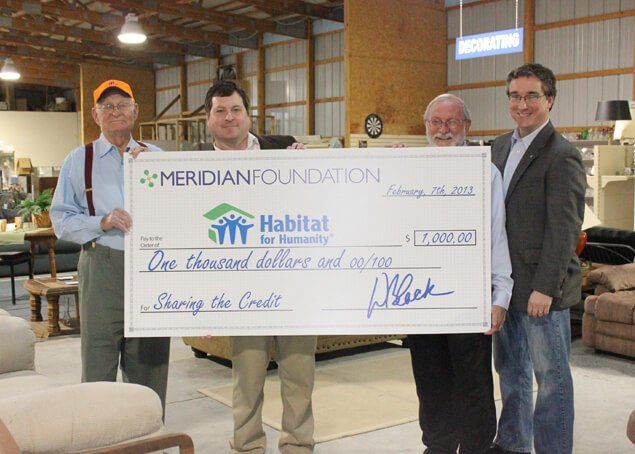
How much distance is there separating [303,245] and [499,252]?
2.18ft

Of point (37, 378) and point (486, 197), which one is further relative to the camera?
point (37, 378)

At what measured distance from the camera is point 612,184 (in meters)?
10.1

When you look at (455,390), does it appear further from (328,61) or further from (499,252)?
(328,61)

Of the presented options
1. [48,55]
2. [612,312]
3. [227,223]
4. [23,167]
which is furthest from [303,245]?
[48,55]

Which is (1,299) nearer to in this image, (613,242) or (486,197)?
(613,242)

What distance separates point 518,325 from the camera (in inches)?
109

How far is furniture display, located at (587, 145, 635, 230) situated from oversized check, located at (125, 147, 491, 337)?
8.03 metres

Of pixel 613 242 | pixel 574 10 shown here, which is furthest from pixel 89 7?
pixel 613 242

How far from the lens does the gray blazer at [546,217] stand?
254 cm

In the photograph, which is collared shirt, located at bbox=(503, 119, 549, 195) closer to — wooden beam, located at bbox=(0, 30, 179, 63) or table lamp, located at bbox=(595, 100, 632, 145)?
table lamp, located at bbox=(595, 100, 632, 145)

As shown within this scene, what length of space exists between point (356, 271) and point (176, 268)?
1.97 ft

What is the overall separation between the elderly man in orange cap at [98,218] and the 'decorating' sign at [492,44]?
8989mm

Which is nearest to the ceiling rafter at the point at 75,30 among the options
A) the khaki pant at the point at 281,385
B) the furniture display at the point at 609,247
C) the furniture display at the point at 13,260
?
the furniture display at the point at 13,260

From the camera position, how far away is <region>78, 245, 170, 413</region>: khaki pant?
8.98 feet
